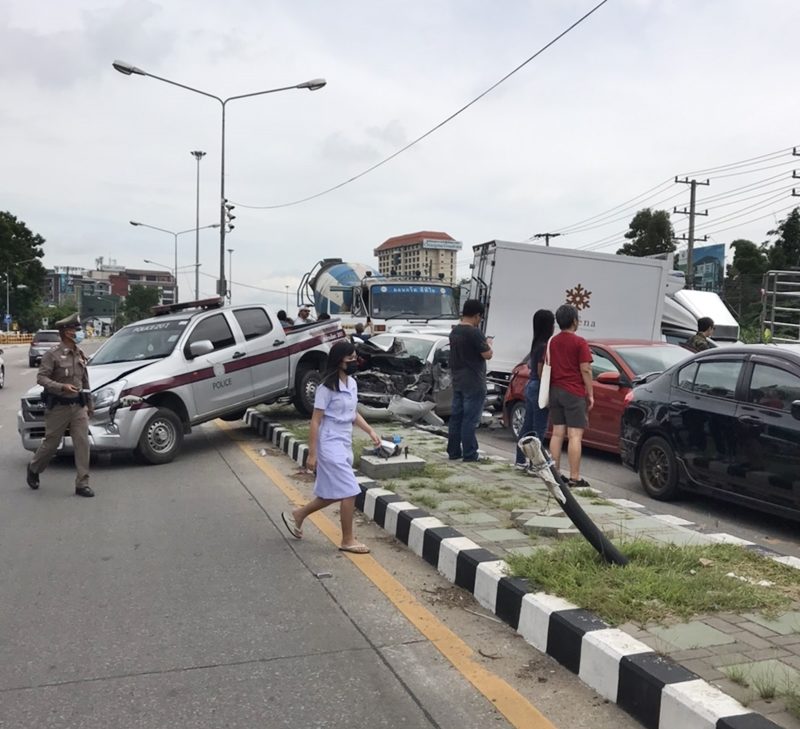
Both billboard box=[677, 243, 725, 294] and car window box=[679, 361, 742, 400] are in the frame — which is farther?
billboard box=[677, 243, 725, 294]

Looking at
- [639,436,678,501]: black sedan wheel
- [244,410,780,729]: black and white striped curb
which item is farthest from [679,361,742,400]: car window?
[244,410,780,729]: black and white striped curb

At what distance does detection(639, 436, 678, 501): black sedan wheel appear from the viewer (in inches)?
277

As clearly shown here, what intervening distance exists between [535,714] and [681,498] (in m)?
4.59

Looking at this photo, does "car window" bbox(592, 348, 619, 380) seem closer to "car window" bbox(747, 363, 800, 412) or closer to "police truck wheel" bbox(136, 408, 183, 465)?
"car window" bbox(747, 363, 800, 412)

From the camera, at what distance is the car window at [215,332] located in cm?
1003

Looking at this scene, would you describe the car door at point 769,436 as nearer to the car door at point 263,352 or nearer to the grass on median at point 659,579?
the grass on median at point 659,579

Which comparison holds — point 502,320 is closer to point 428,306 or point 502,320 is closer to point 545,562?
point 428,306

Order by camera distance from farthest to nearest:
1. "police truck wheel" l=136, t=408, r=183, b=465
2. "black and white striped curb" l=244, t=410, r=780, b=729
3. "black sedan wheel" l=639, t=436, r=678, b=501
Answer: "police truck wheel" l=136, t=408, r=183, b=465 < "black sedan wheel" l=639, t=436, r=678, b=501 < "black and white striped curb" l=244, t=410, r=780, b=729

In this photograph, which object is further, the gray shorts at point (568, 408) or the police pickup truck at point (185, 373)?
the police pickup truck at point (185, 373)

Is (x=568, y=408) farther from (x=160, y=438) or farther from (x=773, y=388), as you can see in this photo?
(x=160, y=438)

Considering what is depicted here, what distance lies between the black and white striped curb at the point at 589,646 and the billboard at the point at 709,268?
141ft

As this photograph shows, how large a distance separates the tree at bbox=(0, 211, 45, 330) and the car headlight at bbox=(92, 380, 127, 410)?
7102 centimetres

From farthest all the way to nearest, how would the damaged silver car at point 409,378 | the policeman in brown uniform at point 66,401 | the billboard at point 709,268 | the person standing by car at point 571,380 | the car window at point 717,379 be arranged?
the billboard at point 709,268, the damaged silver car at point 409,378, the policeman in brown uniform at point 66,401, the person standing by car at point 571,380, the car window at point 717,379

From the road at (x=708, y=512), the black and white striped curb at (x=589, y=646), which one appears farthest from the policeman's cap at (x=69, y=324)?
the road at (x=708, y=512)
